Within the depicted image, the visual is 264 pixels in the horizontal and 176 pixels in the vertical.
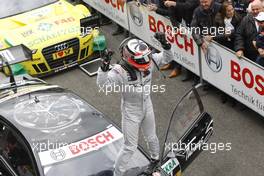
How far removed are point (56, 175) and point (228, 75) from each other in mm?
3846

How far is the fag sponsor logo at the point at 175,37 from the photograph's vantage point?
29.9 ft

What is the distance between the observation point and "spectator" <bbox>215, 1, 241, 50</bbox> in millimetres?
8341

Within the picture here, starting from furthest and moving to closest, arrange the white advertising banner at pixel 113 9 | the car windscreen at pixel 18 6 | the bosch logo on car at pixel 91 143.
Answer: the white advertising banner at pixel 113 9 → the car windscreen at pixel 18 6 → the bosch logo on car at pixel 91 143

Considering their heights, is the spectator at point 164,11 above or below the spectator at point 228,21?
below

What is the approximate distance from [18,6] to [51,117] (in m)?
5.35

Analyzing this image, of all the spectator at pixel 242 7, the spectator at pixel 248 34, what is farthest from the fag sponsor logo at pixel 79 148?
the spectator at pixel 242 7

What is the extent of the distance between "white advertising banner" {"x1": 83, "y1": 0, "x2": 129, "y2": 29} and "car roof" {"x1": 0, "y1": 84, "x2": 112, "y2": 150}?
464cm

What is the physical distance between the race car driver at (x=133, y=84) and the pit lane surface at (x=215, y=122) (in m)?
1.53

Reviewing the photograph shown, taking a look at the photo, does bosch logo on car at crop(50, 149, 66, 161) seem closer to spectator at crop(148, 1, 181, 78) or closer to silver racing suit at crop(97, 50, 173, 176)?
silver racing suit at crop(97, 50, 173, 176)

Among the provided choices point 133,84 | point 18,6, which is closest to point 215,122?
point 133,84

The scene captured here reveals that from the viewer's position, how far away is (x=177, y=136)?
5.38 m

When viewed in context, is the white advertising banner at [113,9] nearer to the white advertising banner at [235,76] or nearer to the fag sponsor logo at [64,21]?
the fag sponsor logo at [64,21]

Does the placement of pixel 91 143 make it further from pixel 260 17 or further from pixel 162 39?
pixel 260 17

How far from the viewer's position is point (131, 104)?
5949 millimetres
